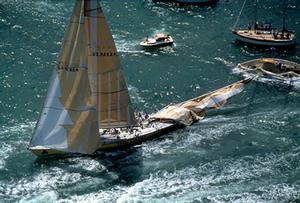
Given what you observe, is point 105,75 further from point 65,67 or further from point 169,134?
point 169,134

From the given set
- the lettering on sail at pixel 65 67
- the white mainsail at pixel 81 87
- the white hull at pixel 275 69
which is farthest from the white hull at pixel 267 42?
the lettering on sail at pixel 65 67

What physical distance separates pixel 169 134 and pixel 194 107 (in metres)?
6.23

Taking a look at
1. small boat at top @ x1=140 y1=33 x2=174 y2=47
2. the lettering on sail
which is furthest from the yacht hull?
small boat at top @ x1=140 y1=33 x2=174 y2=47

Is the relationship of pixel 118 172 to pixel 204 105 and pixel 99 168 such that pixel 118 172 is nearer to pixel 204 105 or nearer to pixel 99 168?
pixel 99 168

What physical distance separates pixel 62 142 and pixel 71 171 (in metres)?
3.70

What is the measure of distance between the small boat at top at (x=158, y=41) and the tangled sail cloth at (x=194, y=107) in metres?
22.7

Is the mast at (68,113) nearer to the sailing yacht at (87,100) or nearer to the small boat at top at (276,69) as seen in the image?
the sailing yacht at (87,100)

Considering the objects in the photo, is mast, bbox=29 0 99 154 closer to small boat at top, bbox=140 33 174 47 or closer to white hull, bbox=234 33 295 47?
small boat at top, bbox=140 33 174 47

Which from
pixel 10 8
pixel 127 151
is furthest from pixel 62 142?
pixel 10 8

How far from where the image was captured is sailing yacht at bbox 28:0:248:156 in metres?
67.2

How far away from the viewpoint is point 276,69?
98.2m

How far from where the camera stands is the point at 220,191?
2633 inches

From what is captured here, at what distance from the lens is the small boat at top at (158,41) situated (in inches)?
4232

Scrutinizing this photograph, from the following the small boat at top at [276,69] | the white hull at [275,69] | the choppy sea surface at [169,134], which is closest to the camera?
the choppy sea surface at [169,134]
